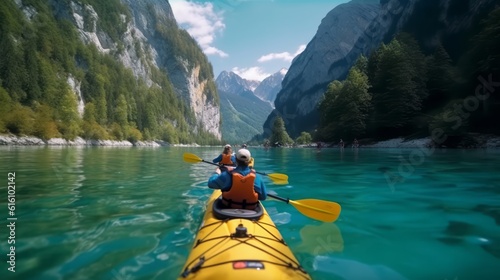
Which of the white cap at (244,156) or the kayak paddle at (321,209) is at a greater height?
the white cap at (244,156)

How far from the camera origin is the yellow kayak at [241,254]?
12.9 ft

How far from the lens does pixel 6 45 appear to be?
2756 inches

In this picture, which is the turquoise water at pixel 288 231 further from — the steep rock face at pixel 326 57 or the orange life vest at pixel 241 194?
the steep rock face at pixel 326 57

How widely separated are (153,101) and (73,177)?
415ft

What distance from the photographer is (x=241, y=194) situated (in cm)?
664

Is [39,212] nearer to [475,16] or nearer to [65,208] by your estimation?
[65,208]

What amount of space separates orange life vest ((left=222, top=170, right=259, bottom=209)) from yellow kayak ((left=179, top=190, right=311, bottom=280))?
661mm

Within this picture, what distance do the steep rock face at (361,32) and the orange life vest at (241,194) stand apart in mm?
76350

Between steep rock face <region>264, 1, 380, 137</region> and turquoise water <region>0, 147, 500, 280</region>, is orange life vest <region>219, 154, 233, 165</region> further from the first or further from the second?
steep rock face <region>264, 1, 380, 137</region>

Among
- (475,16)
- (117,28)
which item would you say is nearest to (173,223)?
(475,16)

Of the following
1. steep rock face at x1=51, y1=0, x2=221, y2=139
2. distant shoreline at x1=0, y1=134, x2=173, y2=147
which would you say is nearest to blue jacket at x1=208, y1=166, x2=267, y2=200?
distant shoreline at x1=0, y1=134, x2=173, y2=147

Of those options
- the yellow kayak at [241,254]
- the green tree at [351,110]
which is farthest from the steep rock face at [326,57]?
the yellow kayak at [241,254]

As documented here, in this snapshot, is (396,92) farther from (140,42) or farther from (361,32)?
(140,42)

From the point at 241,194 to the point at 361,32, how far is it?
171m
